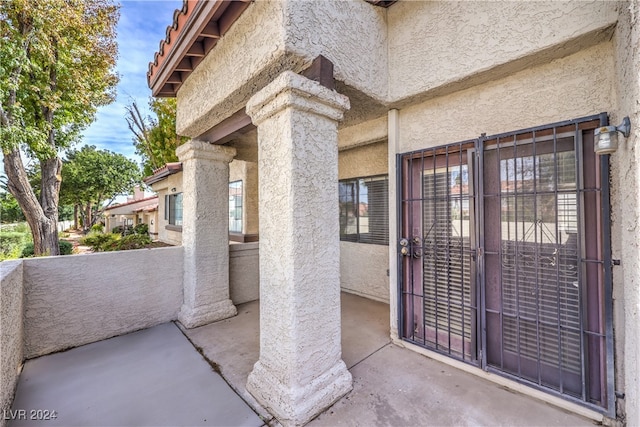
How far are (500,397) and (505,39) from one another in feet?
15.2

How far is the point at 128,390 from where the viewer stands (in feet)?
11.5

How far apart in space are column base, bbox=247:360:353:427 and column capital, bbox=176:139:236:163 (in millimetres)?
4459

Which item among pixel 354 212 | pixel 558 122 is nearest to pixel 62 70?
pixel 354 212

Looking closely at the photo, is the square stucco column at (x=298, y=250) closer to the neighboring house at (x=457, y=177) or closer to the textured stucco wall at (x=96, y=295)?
the neighboring house at (x=457, y=177)

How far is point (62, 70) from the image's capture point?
A: 11.3 meters

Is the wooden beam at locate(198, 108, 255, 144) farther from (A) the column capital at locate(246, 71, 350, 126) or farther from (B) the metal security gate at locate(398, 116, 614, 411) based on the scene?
(B) the metal security gate at locate(398, 116, 614, 411)

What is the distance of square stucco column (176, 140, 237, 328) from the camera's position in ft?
18.4

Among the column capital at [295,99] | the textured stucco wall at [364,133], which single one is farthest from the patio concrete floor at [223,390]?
the textured stucco wall at [364,133]

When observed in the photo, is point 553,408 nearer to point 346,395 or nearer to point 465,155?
point 346,395

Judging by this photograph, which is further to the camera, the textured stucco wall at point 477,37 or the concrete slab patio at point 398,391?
the concrete slab patio at point 398,391

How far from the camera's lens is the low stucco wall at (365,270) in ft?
21.8

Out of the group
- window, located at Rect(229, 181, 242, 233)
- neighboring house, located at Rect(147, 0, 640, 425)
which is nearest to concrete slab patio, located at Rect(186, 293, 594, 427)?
neighboring house, located at Rect(147, 0, 640, 425)

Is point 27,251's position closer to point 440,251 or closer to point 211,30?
point 211,30

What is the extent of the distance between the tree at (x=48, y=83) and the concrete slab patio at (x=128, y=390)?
1008 cm
